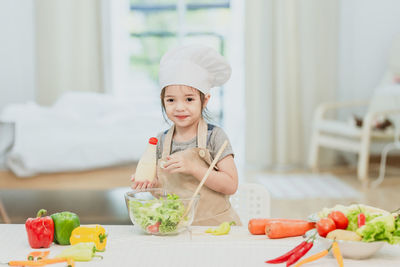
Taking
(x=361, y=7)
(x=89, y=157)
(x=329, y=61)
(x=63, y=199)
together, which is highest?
(x=361, y=7)

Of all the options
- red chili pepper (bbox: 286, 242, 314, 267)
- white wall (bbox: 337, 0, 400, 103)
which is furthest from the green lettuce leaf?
white wall (bbox: 337, 0, 400, 103)

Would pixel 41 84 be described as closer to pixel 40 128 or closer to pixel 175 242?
pixel 40 128

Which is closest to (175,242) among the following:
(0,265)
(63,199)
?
(0,265)

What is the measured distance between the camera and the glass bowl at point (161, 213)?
131 cm

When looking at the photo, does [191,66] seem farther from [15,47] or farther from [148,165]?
[15,47]

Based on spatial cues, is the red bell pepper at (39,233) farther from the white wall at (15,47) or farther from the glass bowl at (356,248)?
the white wall at (15,47)

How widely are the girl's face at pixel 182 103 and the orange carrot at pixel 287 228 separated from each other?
407mm

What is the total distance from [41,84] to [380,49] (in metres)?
3.09

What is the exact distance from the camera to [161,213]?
131 centimetres

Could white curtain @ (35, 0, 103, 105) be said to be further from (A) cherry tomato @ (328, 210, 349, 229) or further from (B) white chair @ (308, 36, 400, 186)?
(A) cherry tomato @ (328, 210, 349, 229)

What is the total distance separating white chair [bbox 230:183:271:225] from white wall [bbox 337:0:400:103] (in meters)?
3.79

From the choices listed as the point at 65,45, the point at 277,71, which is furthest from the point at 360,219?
the point at 65,45

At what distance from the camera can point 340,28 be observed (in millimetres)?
5309

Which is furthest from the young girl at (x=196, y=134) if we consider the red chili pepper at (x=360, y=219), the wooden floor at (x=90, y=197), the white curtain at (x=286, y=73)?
the white curtain at (x=286, y=73)
